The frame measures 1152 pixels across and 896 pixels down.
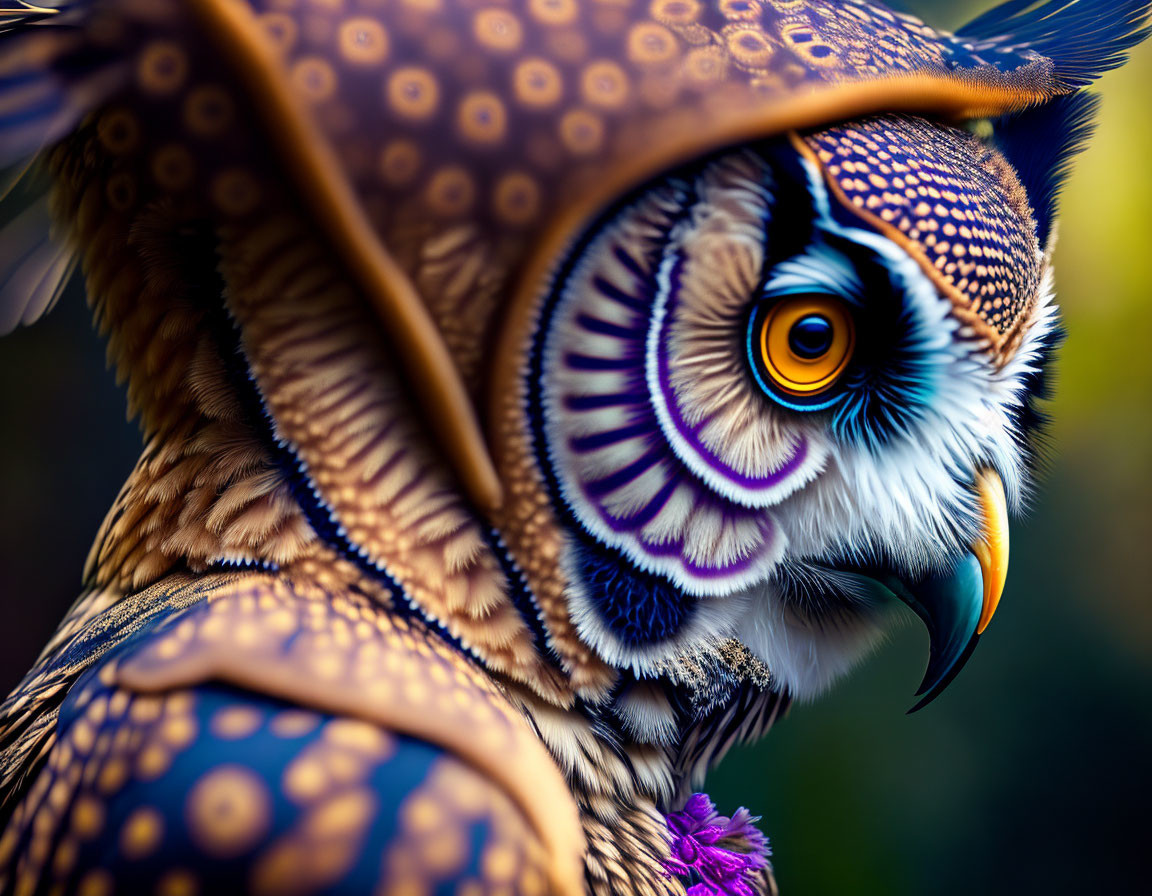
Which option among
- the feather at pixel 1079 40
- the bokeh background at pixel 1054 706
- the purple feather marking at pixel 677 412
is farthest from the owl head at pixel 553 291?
the bokeh background at pixel 1054 706

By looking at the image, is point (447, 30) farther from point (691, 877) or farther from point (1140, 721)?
point (1140, 721)

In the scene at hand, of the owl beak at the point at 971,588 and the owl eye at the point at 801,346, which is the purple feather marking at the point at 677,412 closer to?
the owl eye at the point at 801,346

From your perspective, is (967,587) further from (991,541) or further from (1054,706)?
(1054,706)

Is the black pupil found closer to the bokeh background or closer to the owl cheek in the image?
the owl cheek

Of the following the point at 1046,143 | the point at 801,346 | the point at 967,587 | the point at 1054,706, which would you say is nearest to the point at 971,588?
the point at 967,587

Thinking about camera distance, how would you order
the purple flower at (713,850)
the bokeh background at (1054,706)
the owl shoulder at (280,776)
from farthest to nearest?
the bokeh background at (1054,706)
the purple flower at (713,850)
the owl shoulder at (280,776)

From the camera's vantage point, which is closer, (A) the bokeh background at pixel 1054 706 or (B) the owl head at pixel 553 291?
(B) the owl head at pixel 553 291
